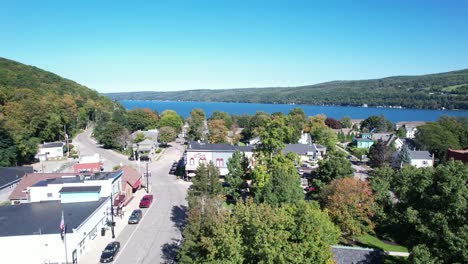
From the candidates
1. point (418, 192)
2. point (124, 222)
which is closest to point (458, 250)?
point (418, 192)

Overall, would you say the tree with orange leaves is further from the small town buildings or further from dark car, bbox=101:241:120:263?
the small town buildings

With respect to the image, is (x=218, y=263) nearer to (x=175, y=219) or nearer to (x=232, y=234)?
(x=232, y=234)

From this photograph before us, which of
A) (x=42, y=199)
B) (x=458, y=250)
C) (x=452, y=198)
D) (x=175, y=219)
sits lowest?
(x=175, y=219)

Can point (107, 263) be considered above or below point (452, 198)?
below

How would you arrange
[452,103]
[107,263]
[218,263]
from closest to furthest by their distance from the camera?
1. [218,263]
2. [107,263]
3. [452,103]

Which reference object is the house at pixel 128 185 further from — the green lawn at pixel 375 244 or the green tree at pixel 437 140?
the green tree at pixel 437 140

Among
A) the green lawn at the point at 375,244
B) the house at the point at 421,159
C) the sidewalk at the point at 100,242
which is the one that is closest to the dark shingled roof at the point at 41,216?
the sidewalk at the point at 100,242

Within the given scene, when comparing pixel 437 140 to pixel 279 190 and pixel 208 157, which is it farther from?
pixel 279 190
